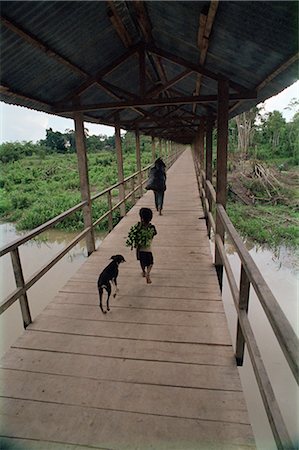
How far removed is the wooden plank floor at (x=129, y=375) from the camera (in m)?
1.79

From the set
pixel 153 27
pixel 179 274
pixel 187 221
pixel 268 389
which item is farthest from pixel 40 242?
pixel 268 389

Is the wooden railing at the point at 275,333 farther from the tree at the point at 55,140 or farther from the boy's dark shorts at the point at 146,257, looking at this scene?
the tree at the point at 55,140

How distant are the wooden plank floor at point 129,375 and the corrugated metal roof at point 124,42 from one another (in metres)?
2.50

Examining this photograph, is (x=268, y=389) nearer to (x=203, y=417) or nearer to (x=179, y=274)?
(x=203, y=417)

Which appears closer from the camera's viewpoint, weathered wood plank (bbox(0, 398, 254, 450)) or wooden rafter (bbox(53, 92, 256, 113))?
weathered wood plank (bbox(0, 398, 254, 450))

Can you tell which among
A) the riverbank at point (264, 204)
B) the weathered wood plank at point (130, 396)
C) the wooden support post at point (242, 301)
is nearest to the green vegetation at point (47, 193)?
the riverbank at point (264, 204)

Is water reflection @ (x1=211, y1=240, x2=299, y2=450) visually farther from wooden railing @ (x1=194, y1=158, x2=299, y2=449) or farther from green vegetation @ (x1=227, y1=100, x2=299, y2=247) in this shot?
green vegetation @ (x1=227, y1=100, x2=299, y2=247)

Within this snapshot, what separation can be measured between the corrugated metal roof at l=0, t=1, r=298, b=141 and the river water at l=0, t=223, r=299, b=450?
289 cm

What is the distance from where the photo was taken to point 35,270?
833 cm

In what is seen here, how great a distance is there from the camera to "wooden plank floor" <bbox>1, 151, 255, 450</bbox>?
1.79 meters

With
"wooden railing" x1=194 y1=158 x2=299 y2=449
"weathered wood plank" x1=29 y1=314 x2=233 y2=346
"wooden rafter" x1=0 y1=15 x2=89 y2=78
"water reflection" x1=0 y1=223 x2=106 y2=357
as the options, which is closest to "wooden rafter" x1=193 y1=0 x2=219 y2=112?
"wooden rafter" x1=0 y1=15 x2=89 y2=78

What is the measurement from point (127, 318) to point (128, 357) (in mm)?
580

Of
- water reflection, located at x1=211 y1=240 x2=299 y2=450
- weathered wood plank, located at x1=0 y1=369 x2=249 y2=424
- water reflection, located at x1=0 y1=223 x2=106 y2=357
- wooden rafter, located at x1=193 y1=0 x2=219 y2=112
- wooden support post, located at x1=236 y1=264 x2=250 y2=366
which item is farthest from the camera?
water reflection, located at x1=0 y1=223 x2=106 y2=357

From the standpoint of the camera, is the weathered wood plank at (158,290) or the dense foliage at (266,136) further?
the dense foliage at (266,136)
